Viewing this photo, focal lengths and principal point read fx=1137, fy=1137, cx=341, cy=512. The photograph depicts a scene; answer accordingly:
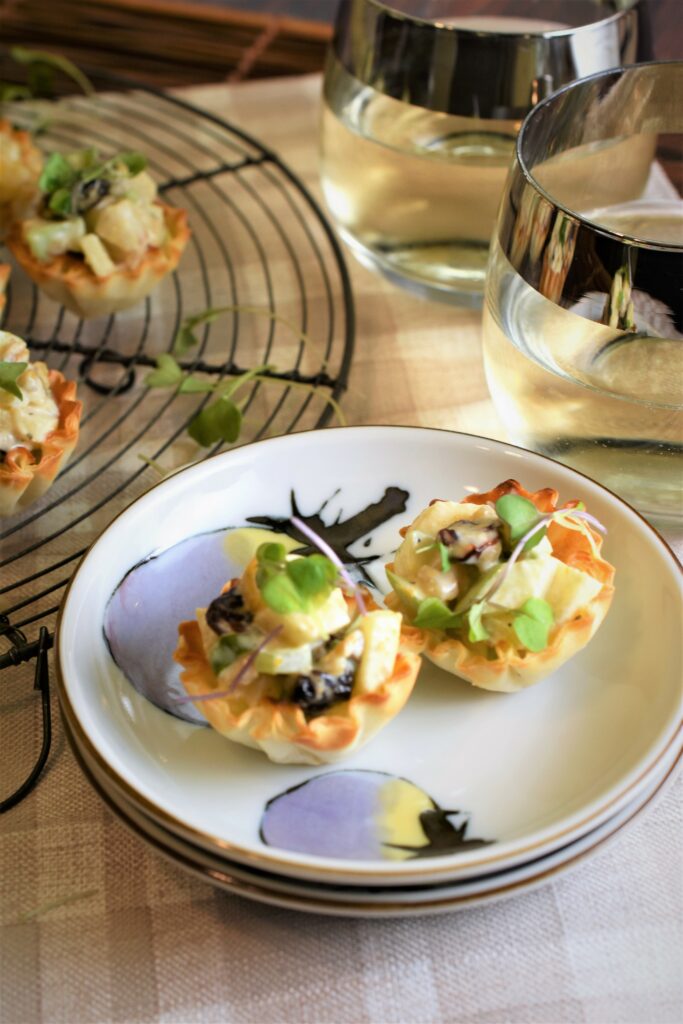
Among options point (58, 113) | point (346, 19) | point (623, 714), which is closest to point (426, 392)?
point (346, 19)

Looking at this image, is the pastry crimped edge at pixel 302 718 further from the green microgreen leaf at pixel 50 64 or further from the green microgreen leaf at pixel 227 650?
the green microgreen leaf at pixel 50 64

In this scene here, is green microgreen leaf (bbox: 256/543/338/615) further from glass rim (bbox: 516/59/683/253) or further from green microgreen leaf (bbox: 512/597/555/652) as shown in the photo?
glass rim (bbox: 516/59/683/253)

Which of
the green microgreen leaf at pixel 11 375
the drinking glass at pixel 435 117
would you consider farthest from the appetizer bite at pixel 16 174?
the green microgreen leaf at pixel 11 375

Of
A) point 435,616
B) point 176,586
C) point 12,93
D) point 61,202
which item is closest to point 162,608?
point 176,586

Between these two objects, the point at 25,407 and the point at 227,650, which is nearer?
the point at 227,650

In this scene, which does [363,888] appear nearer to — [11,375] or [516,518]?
[516,518]

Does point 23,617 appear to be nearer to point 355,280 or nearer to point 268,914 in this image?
point 268,914

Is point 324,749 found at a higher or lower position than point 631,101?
lower
